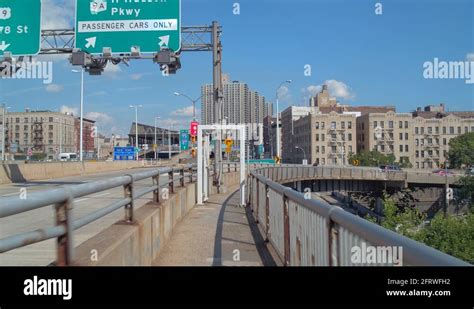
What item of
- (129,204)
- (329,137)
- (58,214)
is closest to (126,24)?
(129,204)

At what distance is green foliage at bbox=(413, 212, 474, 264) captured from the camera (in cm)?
4088

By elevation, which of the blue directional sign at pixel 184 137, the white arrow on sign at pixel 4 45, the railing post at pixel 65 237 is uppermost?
the white arrow on sign at pixel 4 45

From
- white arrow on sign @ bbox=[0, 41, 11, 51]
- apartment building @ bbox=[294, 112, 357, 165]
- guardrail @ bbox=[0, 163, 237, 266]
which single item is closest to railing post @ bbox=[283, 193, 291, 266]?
guardrail @ bbox=[0, 163, 237, 266]

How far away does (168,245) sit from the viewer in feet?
29.3

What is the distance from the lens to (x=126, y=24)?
20.1 meters

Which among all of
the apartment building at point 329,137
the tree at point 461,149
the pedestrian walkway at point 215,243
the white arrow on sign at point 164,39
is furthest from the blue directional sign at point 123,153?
the pedestrian walkway at point 215,243

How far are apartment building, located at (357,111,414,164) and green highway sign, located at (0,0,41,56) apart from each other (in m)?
95.9

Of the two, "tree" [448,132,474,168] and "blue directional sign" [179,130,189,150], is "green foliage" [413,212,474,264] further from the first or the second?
"tree" [448,132,474,168]

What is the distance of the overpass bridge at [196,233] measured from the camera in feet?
11.3

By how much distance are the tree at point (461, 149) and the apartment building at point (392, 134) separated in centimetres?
1540

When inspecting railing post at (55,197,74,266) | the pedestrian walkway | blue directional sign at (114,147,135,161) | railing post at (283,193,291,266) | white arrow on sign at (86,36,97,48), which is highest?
white arrow on sign at (86,36,97,48)

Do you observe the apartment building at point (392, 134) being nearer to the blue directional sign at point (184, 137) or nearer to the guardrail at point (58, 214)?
the blue directional sign at point (184, 137)

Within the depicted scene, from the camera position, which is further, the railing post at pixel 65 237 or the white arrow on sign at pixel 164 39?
the white arrow on sign at pixel 164 39
